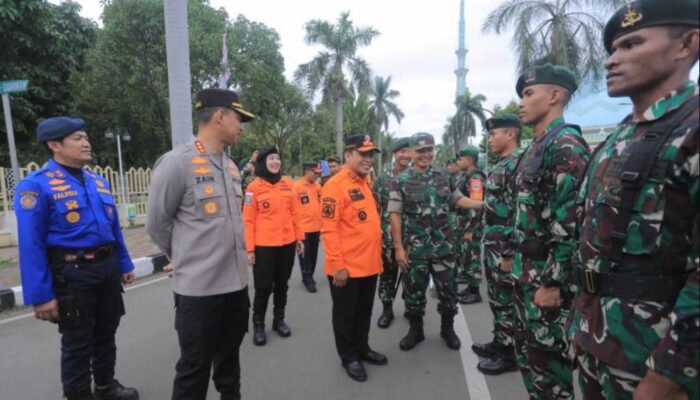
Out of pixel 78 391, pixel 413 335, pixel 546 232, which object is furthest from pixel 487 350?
pixel 78 391

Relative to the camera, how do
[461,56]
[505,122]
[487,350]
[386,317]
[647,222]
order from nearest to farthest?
[647,222], [505,122], [487,350], [386,317], [461,56]

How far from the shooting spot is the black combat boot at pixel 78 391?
2586 mm

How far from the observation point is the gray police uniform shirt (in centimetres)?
224

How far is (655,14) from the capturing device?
1299mm

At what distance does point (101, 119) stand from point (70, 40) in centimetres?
376

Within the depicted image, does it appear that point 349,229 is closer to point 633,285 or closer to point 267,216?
point 267,216

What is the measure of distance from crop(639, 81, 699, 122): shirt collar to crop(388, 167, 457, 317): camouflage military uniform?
2336 mm

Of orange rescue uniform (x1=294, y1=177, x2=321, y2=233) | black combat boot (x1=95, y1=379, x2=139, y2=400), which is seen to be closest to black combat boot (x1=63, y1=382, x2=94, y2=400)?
black combat boot (x1=95, y1=379, x2=139, y2=400)

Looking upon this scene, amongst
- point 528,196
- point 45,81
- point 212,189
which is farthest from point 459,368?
point 45,81

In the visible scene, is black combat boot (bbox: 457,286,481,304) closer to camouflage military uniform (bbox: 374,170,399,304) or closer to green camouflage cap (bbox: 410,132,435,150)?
camouflage military uniform (bbox: 374,170,399,304)

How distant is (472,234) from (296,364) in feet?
10.7

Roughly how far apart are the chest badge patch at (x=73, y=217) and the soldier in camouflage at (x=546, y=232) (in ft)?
9.14

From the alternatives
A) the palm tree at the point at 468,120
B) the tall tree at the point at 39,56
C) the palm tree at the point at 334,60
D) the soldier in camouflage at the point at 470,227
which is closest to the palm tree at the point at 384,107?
the palm tree at the point at 468,120

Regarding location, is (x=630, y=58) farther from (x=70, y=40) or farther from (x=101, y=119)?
(x=101, y=119)
